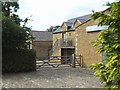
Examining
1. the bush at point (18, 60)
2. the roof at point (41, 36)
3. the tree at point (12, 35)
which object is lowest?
the bush at point (18, 60)

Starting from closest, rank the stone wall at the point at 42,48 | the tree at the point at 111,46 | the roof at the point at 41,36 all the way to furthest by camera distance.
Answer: the tree at the point at 111,46, the stone wall at the point at 42,48, the roof at the point at 41,36

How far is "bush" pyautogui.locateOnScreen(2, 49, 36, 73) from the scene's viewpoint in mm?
17527

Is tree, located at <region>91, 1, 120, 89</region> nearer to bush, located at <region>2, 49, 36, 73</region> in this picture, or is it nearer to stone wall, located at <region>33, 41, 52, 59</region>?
bush, located at <region>2, 49, 36, 73</region>

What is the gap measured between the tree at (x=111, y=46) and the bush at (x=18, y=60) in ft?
37.8

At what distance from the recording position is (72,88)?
38.8ft

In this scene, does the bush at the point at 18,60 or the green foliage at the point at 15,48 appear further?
the bush at the point at 18,60

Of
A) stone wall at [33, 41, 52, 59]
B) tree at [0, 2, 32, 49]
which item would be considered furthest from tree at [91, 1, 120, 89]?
stone wall at [33, 41, 52, 59]

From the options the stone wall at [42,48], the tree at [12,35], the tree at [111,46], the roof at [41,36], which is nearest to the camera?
the tree at [111,46]

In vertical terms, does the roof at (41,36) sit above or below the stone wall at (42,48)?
above

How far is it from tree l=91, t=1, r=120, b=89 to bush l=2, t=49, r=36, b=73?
37.8 feet

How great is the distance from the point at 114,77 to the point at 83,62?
59.6 ft

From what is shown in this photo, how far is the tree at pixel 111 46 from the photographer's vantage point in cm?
643

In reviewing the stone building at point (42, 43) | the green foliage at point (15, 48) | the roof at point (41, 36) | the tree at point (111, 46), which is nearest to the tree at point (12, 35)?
the green foliage at point (15, 48)

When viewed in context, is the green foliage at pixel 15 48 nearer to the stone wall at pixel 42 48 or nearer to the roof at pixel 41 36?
the stone wall at pixel 42 48
